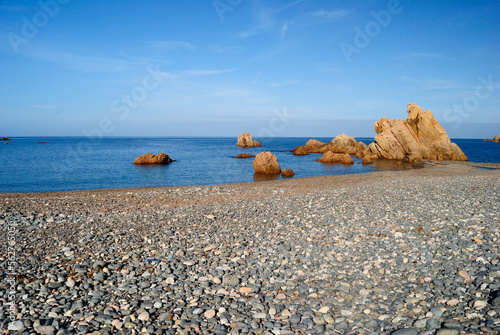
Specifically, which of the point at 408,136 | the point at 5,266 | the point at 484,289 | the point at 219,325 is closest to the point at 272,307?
the point at 219,325

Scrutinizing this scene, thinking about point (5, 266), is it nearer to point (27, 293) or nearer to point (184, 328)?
point (27, 293)

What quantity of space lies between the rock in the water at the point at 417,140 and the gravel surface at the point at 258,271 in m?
58.9

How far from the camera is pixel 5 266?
320 inches

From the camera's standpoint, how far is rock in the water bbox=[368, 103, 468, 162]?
215 feet

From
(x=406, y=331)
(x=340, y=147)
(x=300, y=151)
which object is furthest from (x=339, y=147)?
(x=406, y=331)

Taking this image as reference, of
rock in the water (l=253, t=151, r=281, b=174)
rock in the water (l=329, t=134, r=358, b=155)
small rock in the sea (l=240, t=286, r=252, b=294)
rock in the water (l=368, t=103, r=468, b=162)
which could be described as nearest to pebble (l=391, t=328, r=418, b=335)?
small rock in the sea (l=240, t=286, r=252, b=294)

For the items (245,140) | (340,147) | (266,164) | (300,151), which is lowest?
(266,164)

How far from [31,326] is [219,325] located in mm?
3503

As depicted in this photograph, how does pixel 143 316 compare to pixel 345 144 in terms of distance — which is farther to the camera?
pixel 345 144

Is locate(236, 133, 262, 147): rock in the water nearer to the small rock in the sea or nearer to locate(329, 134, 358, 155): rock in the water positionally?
locate(329, 134, 358, 155): rock in the water

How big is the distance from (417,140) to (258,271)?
71.9m

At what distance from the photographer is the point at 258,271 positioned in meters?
8.05

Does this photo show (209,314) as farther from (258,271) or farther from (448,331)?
(448,331)

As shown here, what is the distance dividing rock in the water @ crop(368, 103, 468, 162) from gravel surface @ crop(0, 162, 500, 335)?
5885 centimetres
